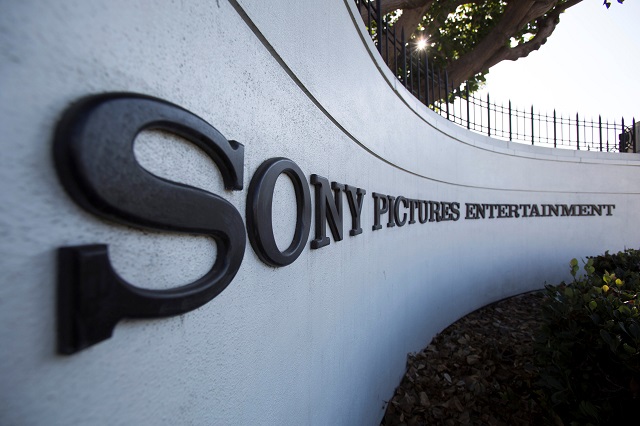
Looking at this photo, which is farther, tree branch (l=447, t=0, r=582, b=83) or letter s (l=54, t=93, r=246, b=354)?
tree branch (l=447, t=0, r=582, b=83)

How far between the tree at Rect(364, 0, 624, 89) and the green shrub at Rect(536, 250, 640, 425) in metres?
6.49

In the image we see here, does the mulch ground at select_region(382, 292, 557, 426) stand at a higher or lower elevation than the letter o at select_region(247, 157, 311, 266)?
lower

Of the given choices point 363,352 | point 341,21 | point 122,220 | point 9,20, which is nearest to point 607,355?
point 363,352

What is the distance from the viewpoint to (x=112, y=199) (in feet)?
2.25

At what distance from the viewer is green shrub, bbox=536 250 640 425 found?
219 centimetres

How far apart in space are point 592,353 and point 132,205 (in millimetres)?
2963

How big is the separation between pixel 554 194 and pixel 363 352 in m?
7.71

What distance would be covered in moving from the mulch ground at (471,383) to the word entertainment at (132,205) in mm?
2883

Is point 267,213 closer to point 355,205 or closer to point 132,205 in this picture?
point 132,205

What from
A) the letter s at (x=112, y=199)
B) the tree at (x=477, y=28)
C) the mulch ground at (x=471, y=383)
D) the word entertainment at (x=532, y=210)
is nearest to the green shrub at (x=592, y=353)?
the mulch ground at (x=471, y=383)

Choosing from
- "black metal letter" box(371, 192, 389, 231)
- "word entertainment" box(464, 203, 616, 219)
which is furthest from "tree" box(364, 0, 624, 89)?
"black metal letter" box(371, 192, 389, 231)

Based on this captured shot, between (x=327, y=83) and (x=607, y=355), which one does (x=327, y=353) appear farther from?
(x=607, y=355)

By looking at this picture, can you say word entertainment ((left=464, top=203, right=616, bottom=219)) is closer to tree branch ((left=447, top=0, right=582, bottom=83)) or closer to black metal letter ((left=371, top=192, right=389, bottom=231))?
tree branch ((left=447, top=0, right=582, bottom=83))

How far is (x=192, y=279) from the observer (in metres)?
0.95
